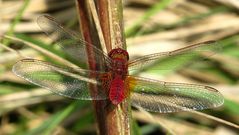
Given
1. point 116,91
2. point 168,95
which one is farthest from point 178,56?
point 116,91

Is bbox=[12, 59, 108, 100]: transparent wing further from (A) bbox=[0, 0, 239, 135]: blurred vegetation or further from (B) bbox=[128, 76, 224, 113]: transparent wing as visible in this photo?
(A) bbox=[0, 0, 239, 135]: blurred vegetation

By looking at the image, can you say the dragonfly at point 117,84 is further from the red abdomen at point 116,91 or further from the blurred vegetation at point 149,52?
the blurred vegetation at point 149,52

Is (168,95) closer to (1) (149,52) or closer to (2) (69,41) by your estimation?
(2) (69,41)

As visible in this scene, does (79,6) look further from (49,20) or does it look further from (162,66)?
(162,66)

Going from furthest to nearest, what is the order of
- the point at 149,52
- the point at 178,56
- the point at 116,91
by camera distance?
the point at 149,52, the point at 178,56, the point at 116,91

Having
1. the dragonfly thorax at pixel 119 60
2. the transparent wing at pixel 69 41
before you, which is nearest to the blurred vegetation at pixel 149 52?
the transparent wing at pixel 69 41

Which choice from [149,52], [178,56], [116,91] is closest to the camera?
[116,91]
